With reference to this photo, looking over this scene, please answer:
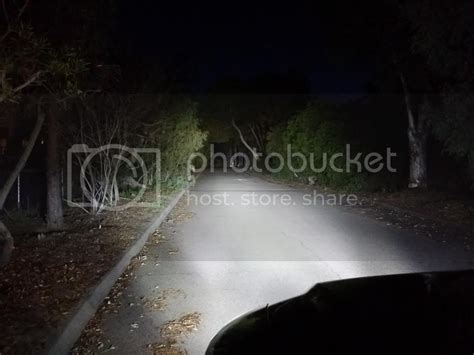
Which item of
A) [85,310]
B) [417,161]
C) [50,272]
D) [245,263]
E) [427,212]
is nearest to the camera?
[85,310]

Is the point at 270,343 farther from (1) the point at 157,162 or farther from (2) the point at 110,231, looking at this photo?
(1) the point at 157,162

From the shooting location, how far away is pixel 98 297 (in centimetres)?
604

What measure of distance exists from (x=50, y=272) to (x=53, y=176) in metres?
4.95

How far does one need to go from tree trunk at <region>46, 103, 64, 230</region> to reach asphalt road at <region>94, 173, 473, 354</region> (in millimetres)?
2825

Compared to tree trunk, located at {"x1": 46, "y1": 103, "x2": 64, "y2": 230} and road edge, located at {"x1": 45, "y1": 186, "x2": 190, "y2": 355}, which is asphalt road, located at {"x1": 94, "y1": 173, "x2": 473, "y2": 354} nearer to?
road edge, located at {"x1": 45, "y1": 186, "x2": 190, "y2": 355}

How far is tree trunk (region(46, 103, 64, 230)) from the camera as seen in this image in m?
10.9

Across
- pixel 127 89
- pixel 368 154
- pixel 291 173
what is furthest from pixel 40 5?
pixel 291 173

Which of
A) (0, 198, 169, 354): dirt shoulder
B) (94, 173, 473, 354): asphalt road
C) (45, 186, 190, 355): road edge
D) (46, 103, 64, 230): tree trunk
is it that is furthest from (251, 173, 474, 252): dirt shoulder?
(46, 103, 64, 230): tree trunk

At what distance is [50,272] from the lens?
22.4 ft

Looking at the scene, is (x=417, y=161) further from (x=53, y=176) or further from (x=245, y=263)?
(x=53, y=176)

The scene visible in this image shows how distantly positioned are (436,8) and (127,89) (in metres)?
9.34

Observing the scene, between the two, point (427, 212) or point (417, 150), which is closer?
point (427, 212)

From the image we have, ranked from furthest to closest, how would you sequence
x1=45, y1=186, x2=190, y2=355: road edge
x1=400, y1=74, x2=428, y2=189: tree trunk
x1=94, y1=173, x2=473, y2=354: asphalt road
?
x1=400, y1=74, x2=428, y2=189: tree trunk < x1=94, y1=173, x2=473, y2=354: asphalt road < x1=45, y1=186, x2=190, y2=355: road edge

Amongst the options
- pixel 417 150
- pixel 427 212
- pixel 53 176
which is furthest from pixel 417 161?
pixel 53 176
